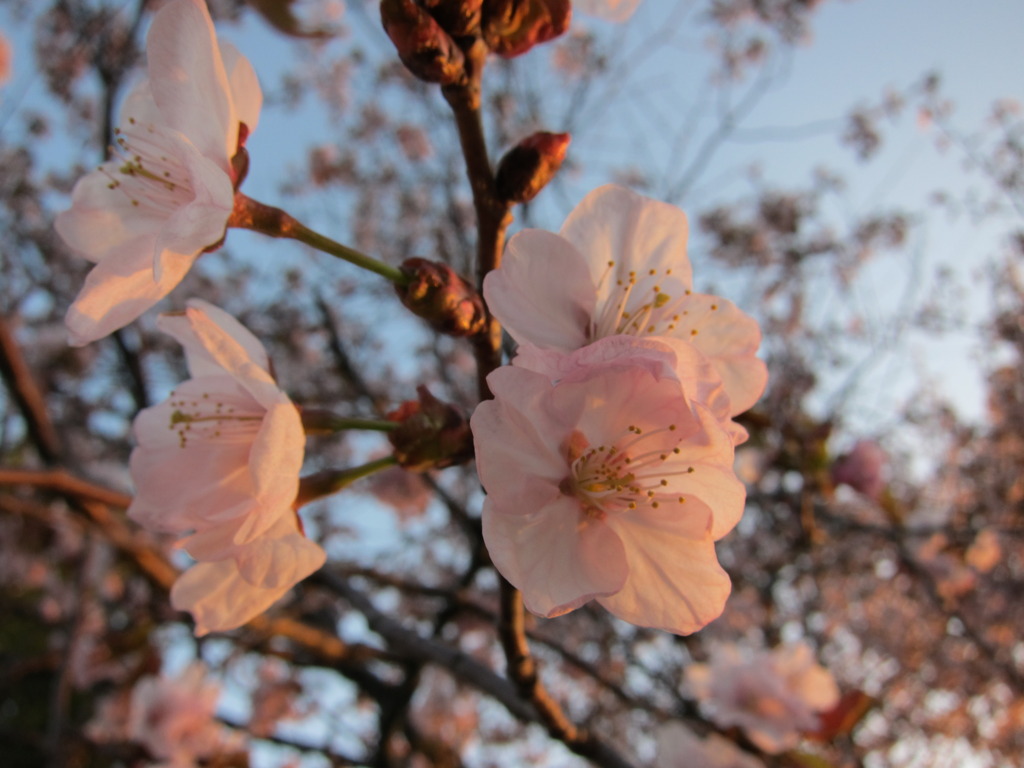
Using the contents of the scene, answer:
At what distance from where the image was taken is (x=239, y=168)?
84cm

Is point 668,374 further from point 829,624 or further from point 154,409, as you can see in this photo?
point 829,624

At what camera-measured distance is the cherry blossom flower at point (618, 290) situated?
767 mm

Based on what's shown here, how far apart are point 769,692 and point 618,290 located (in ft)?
6.11

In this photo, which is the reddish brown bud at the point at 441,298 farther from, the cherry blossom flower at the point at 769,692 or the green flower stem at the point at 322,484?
the cherry blossom flower at the point at 769,692

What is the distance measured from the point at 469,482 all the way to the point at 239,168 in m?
4.62

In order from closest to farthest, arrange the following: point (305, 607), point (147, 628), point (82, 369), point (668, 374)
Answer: point (668, 374) < point (147, 628) < point (305, 607) < point (82, 369)

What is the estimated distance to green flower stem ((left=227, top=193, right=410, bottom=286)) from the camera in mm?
770

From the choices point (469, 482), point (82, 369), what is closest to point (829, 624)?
point (469, 482)

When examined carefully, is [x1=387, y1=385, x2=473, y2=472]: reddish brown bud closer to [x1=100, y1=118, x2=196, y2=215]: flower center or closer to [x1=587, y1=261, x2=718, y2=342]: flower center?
[x1=587, y1=261, x2=718, y2=342]: flower center

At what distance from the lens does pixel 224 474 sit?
85cm

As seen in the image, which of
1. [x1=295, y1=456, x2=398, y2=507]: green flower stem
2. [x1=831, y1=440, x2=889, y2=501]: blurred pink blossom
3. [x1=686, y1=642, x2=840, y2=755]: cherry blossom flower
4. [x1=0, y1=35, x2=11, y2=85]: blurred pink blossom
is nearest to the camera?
[x1=295, y1=456, x2=398, y2=507]: green flower stem

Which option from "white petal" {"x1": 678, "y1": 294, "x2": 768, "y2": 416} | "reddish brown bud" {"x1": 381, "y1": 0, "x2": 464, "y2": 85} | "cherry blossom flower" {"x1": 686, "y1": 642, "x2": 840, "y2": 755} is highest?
"reddish brown bud" {"x1": 381, "y1": 0, "x2": 464, "y2": 85}

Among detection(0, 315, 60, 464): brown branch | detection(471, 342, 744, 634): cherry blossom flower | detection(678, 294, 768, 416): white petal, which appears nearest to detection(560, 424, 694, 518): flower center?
detection(471, 342, 744, 634): cherry blossom flower

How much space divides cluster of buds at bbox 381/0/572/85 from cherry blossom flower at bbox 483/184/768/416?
0.67ft
